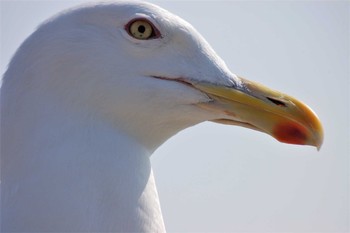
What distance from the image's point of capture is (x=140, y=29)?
492cm

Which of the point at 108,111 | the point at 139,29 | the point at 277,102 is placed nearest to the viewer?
the point at 108,111

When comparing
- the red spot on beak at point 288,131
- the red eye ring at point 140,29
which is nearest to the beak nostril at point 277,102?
the red spot on beak at point 288,131

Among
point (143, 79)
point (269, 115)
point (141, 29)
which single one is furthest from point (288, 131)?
point (141, 29)

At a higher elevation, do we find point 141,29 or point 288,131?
point 141,29

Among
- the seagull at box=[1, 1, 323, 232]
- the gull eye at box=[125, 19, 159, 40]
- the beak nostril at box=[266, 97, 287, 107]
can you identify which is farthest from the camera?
the beak nostril at box=[266, 97, 287, 107]

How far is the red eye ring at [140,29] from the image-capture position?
16.1ft

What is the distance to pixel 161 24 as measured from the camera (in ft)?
16.5

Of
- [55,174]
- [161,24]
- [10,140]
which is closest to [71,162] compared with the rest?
[55,174]

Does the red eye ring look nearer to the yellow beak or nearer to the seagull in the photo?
the seagull

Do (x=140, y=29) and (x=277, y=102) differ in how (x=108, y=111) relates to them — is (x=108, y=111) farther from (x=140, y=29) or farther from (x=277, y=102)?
(x=277, y=102)

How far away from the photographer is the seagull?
456cm

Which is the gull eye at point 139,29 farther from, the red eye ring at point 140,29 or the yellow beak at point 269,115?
the yellow beak at point 269,115

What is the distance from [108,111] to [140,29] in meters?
0.56

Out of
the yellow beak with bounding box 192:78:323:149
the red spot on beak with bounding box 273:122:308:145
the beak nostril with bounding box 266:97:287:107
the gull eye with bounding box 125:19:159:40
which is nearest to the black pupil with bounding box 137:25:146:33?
the gull eye with bounding box 125:19:159:40
